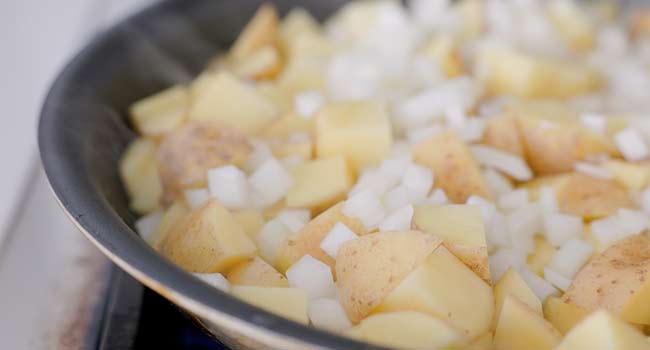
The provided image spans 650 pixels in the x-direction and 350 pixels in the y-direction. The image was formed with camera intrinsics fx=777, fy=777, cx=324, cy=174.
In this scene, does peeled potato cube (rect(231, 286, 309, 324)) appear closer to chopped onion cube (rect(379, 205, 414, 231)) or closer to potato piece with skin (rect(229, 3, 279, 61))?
chopped onion cube (rect(379, 205, 414, 231))

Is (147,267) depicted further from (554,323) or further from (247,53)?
(247,53)

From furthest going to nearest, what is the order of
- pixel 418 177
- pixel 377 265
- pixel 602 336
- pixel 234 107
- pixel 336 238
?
pixel 234 107 < pixel 418 177 < pixel 336 238 < pixel 377 265 < pixel 602 336

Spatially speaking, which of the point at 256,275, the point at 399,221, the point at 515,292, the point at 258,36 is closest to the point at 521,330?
the point at 515,292

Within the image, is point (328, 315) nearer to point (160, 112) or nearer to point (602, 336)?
point (602, 336)

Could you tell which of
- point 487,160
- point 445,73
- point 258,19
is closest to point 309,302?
point 487,160

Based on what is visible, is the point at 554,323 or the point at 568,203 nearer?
the point at 554,323

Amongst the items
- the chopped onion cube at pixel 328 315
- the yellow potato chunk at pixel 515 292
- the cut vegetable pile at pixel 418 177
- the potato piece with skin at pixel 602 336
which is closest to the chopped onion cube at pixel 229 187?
the cut vegetable pile at pixel 418 177
